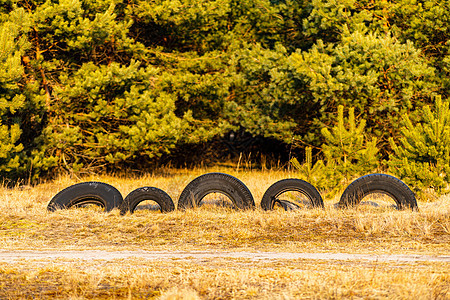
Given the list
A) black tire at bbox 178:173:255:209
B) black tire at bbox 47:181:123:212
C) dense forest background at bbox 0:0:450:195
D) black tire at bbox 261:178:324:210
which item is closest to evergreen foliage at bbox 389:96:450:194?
dense forest background at bbox 0:0:450:195

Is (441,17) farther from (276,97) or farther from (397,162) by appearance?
(397,162)

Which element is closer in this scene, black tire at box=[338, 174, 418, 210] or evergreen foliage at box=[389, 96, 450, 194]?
black tire at box=[338, 174, 418, 210]

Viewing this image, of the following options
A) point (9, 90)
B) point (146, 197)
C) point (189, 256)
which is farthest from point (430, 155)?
point (9, 90)

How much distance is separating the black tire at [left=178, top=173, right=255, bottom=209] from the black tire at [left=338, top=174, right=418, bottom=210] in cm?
199

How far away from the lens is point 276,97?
67.3ft

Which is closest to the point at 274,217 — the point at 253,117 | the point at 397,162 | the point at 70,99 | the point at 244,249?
the point at 244,249

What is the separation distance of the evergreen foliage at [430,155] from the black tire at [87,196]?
22.0ft

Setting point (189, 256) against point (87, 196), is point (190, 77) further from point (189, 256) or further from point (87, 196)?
point (189, 256)

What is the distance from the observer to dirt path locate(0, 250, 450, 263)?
7.08m

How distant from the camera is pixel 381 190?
34.9 ft

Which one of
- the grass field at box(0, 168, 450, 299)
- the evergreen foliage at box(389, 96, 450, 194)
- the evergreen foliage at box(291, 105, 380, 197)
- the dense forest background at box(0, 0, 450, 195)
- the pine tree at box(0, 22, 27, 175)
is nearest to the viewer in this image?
the grass field at box(0, 168, 450, 299)

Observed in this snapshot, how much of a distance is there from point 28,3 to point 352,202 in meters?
13.0

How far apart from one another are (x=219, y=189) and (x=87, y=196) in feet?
9.26

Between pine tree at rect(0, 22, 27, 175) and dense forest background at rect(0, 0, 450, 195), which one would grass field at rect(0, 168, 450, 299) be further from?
dense forest background at rect(0, 0, 450, 195)
